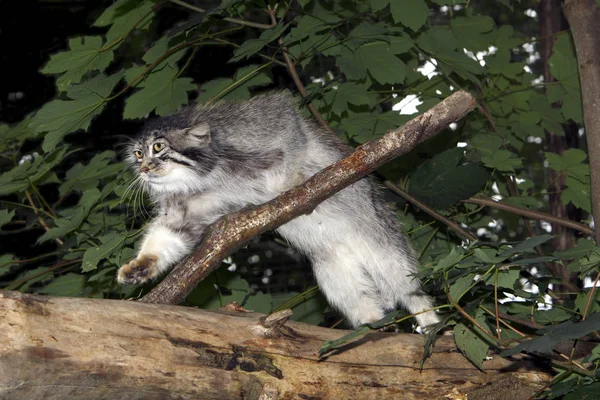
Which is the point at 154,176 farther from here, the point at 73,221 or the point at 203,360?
the point at 203,360

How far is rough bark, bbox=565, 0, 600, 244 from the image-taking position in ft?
9.93

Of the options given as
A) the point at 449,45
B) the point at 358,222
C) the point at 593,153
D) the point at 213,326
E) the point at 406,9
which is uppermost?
the point at 406,9

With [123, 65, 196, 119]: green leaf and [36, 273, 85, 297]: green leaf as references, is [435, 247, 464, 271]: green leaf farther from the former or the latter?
[36, 273, 85, 297]: green leaf

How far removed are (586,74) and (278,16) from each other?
4.59 ft

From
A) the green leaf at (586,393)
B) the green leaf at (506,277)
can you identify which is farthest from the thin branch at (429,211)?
the green leaf at (586,393)

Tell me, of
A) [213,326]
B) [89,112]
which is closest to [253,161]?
[89,112]

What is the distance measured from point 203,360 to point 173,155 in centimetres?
117

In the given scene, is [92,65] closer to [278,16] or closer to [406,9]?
[278,16]

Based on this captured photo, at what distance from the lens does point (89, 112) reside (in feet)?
9.62

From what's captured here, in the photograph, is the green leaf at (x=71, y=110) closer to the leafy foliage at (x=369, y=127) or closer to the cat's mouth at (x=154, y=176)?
the leafy foliage at (x=369, y=127)

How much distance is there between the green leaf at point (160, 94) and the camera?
3.15 meters

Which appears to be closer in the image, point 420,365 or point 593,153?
point 420,365

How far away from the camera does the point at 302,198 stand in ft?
8.63

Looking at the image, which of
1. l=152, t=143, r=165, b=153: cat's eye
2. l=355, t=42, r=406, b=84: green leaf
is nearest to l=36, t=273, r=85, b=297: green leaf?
l=152, t=143, r=165, b=153: cat's eye
